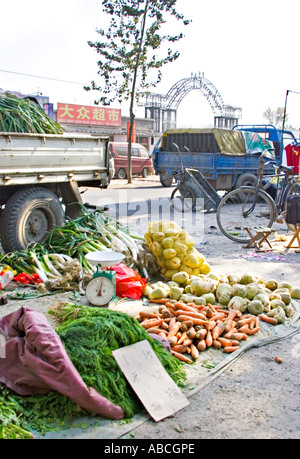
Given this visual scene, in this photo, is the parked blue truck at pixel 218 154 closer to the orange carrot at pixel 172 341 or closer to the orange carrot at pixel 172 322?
the orange carrot at pixel 172 322

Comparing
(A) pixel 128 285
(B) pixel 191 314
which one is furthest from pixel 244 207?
(B) pixel 191 314

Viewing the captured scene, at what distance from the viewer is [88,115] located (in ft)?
103

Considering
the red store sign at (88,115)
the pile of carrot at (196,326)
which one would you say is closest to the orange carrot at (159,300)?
the pile of carrot at (196,326)

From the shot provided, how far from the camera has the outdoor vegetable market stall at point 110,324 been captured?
2.80 meters

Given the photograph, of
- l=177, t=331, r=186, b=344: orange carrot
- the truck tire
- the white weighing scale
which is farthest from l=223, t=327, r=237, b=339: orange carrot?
the truck tire

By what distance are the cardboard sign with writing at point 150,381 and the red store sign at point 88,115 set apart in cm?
2830

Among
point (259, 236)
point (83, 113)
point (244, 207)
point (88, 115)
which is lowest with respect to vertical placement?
point (259, 236)

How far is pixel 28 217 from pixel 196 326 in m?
3.75

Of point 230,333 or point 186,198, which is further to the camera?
point 186,198

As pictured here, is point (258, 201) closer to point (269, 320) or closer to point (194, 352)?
point (269, 320)

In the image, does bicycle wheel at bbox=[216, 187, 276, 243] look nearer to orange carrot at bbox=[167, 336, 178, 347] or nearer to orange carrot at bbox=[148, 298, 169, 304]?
orange carrot at bbox=[148, 298, 169, 304]

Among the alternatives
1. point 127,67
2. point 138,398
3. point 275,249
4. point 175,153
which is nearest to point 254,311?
point 138,398

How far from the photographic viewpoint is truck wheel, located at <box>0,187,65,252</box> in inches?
262
